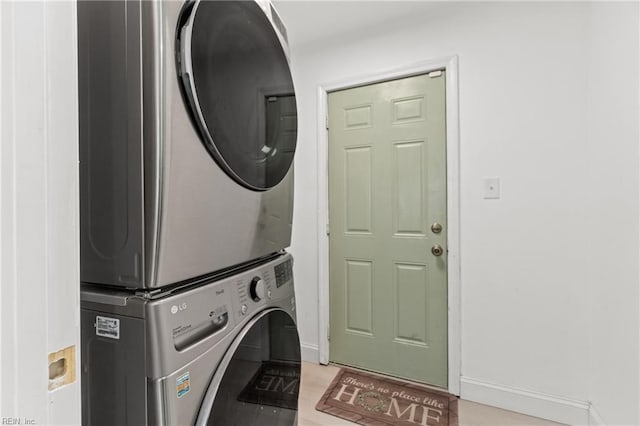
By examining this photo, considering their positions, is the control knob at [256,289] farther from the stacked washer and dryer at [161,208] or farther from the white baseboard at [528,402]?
the white baseboard at [528,402]

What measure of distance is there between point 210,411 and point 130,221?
40 cm

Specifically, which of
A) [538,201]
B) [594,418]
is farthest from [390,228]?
[594,418]

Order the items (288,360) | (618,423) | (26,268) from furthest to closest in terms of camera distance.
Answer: (618,423)
(288,360)
(26,268)

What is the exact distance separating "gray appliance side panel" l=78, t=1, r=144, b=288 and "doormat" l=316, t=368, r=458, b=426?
5.19 feet

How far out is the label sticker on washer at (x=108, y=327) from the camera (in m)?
0.58

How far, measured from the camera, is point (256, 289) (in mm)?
826

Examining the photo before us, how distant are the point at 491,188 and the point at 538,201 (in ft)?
0.78

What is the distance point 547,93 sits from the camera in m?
1.72

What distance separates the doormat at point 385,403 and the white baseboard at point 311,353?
0.24 meters

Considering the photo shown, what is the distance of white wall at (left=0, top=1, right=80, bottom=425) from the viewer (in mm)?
352

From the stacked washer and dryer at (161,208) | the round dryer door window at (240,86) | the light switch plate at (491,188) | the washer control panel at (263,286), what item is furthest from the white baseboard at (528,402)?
the round dryer door window at (240,86)

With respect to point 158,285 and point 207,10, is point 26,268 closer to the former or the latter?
point 158,285

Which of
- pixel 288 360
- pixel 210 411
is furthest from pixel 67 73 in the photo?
pixel 288 360

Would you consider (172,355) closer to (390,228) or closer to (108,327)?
(108,327)
